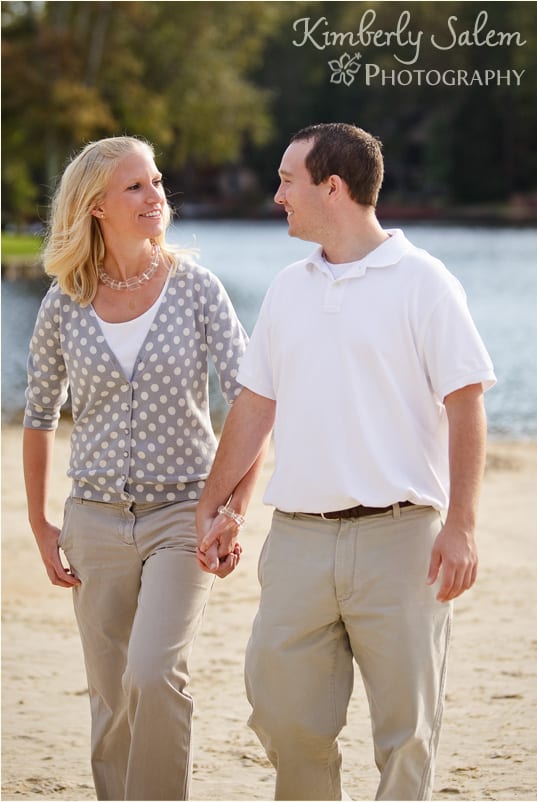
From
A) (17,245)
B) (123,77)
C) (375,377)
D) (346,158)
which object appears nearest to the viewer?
(375,377)

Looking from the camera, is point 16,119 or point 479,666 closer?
point 479,666

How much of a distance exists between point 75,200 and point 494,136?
262 feet

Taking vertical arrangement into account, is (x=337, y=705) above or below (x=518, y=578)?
above

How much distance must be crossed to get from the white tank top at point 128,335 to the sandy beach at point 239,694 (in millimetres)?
1734

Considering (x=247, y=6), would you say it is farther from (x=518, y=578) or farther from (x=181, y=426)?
(x=181, y=426)

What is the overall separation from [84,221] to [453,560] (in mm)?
1511

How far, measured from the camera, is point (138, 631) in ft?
12.3

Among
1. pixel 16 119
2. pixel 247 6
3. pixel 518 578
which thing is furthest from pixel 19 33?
pixel 518 578

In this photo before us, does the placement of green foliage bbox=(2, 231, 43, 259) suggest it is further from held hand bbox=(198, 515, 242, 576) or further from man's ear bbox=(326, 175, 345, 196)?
man's ear bbox=(326, 175, 345, 196)

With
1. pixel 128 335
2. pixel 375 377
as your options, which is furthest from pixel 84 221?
pixel 375 377

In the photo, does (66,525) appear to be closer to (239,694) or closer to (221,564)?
(221,564)

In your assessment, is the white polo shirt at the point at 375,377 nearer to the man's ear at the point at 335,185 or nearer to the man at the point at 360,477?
the man at the point at 360,477

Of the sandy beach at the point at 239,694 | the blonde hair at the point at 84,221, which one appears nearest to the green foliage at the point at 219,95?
the sandy beach at the point at 239,694

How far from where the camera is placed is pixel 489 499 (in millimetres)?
10828
